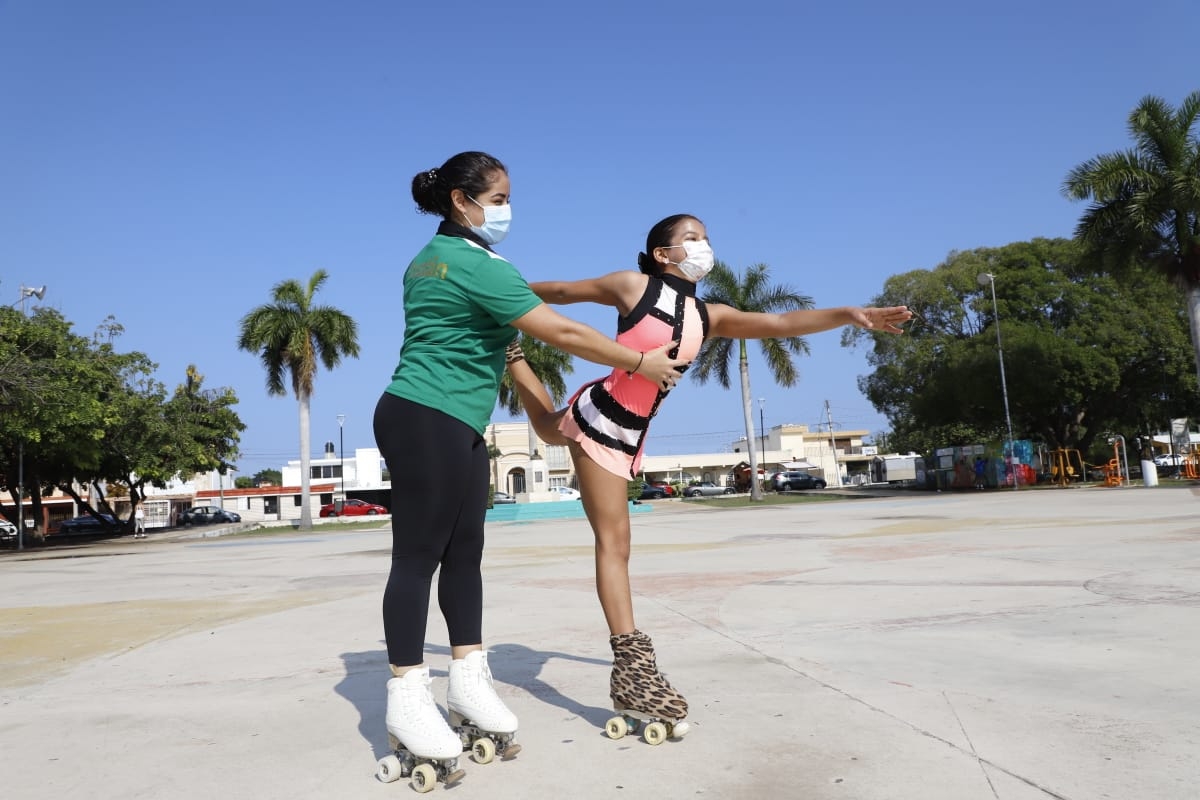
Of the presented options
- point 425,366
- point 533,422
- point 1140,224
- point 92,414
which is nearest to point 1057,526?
point 533,422

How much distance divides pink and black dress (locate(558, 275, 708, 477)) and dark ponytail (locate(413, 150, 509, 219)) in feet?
2.15

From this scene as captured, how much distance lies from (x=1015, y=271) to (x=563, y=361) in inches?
853

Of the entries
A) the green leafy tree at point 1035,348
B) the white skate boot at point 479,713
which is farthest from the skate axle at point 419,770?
the green leafy tree at point 1035,348

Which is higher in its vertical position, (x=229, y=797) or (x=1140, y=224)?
(x=1140, y=224)

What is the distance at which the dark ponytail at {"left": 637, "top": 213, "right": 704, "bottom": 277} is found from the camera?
10.2ft

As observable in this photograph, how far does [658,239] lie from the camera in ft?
10.3

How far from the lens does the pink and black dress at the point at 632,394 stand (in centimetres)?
291

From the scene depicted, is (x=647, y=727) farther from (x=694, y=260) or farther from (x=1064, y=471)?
(x=1064, y=471)

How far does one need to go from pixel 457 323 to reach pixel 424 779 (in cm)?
129

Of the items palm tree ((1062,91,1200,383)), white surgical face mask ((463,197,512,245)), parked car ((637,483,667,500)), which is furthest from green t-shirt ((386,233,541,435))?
parked car ((637,483,667,500))

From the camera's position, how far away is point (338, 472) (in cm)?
9212

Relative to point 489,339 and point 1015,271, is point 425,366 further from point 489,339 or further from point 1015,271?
point 1015,271

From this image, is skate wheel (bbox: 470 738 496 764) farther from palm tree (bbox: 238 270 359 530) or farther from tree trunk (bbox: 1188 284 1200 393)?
palm tree (bbox: 238 270 359 530)

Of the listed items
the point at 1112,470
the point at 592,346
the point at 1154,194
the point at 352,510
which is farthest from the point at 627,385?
the point at 352,510
